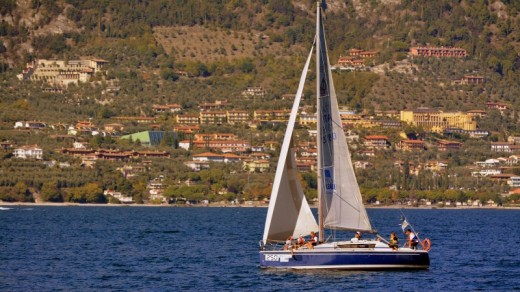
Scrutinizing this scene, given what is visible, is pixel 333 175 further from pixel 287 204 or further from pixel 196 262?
pixel 196 262

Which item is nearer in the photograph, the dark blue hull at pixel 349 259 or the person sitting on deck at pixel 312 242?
the dark blue hull at pixel 349 259

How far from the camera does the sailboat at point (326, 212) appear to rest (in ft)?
212

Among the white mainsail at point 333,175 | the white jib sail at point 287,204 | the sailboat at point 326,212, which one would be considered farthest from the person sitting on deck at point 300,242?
the white mainsail at point 333,175

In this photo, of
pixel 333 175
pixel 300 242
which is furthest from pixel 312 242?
pixel 333 175

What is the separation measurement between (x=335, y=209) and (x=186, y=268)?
1173 cm

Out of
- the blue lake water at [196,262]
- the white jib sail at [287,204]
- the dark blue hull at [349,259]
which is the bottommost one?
the blue lake water at [196,262]

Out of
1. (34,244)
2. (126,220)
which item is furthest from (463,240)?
(126,220)

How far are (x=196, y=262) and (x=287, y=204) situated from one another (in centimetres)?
1351

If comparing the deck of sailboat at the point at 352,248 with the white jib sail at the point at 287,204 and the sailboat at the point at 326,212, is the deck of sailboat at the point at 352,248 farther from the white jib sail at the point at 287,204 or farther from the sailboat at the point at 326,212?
the white jib sail at the point at 287,204

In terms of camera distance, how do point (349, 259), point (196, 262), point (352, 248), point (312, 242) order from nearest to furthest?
point (349, 259), point (352, 248), point (312, 242), point (196, 262)

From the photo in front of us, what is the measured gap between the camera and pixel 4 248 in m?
90.2

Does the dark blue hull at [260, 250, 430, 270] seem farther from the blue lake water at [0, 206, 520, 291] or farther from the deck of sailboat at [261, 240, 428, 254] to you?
the blue lake water at [0, 206, 520, 291]

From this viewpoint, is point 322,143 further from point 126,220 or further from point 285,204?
point 126,220

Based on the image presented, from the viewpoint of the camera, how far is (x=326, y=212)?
215 ft
